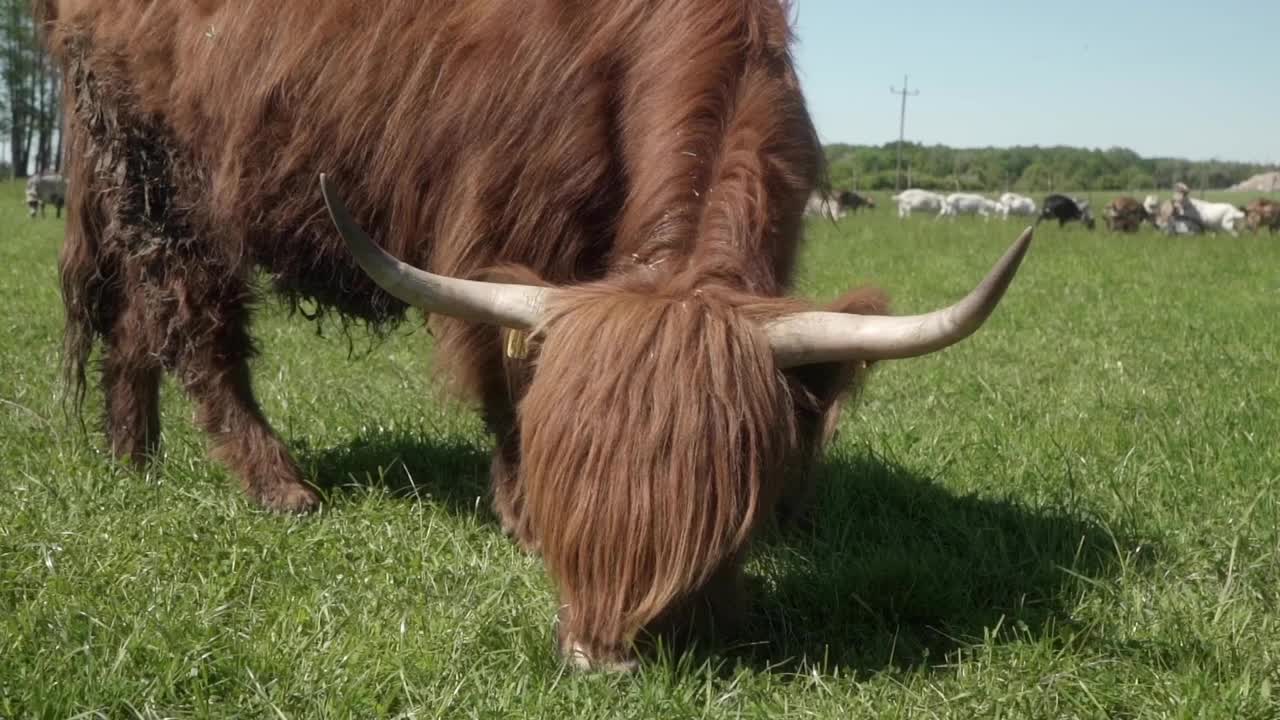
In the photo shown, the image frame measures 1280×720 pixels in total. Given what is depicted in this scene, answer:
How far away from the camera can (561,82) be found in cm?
382

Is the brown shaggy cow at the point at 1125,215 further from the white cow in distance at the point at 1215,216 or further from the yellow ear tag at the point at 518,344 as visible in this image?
the yellow ear tag at the point at 518,344

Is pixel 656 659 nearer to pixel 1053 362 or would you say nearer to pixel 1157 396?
pixel 1157 396

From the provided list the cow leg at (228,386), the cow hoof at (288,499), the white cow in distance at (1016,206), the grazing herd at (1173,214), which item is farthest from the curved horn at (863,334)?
the white cow in distance at (1016,206)

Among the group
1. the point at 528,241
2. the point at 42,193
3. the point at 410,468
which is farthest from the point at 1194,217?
the point at 528,241

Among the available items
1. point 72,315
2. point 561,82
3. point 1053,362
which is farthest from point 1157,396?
point 72,315

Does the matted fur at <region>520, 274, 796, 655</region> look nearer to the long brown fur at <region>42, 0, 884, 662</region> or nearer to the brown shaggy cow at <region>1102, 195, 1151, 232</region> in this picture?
the long brown fur at <region>42, 0, 884, 662</region>

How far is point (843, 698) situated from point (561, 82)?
1979 millimetres

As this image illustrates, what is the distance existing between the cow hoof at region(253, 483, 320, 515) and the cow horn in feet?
6.29

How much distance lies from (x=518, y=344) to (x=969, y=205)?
4069cm

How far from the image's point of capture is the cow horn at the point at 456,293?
306 cm

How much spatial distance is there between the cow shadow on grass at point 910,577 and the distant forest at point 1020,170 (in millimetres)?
45457

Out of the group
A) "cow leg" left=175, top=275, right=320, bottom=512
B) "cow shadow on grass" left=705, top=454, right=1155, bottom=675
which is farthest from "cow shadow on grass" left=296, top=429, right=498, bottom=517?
"cow shadow on grass" left=705, top=454, right=1155, bottom=675

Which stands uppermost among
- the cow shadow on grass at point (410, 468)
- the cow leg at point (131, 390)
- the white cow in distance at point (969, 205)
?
the cow leg at point (131, 390)

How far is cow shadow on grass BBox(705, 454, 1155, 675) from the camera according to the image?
3.42 meters
